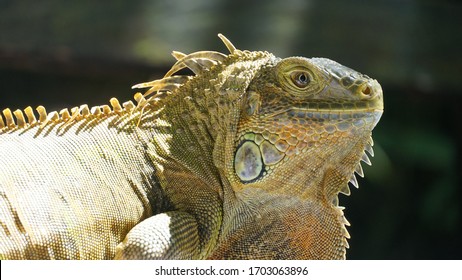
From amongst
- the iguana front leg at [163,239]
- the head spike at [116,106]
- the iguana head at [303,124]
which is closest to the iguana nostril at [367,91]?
the iguana head at [303,124]

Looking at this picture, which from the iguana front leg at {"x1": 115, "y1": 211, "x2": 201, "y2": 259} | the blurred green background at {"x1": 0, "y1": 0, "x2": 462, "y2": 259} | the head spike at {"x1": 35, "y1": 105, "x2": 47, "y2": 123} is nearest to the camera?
the iguana front leg at {"x1": 115, "y1": 211, "x2": 201, "y2": 259}

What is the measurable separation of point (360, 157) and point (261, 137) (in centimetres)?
32

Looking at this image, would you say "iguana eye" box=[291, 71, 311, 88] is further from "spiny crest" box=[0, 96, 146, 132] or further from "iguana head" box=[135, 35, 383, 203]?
"spiny crest" box=[0, 96, 146, 132]

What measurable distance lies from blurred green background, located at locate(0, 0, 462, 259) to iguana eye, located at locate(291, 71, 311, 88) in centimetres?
382

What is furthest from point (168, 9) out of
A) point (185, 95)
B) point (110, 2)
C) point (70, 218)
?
point (70, 218)

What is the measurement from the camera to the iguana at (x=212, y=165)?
173 centimetres

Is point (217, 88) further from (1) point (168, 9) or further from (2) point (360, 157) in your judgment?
(1) point (168, 9)

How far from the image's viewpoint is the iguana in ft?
5.67

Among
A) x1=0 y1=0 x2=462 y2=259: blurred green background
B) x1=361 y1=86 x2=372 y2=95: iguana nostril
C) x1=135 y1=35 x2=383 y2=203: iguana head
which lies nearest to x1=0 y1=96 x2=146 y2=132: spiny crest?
x1=135 y1=35 x2=383 y2=203: iguana head

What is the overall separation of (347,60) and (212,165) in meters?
4.37

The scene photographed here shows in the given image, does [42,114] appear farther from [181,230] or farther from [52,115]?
[181,230]

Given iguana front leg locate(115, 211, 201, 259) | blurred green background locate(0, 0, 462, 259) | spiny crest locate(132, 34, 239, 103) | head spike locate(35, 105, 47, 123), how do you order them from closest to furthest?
iguana front leg locate(115, 211, 201, 259), head spike locate(35, 105, 47, 123), spiny crest locate(132, 34, 239, 103), blurred green background locate(0, 0, 462, 259)

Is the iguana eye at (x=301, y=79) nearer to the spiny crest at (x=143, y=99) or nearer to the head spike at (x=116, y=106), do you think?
the spiny crest at (x=143, y=99)

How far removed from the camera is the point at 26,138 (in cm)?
185
